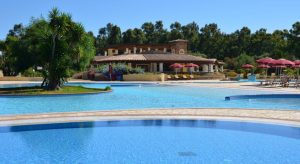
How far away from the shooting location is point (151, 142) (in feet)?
30.9

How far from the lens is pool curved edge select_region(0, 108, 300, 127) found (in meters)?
10.5

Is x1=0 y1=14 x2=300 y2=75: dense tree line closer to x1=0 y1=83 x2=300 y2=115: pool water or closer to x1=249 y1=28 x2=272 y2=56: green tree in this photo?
x1=249 y1=28 x2=272 y2=56: green tree

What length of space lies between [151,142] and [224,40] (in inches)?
2394

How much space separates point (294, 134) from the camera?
941 cm

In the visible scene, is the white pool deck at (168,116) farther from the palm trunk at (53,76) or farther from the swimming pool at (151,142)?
the palm trunk at (53,76)

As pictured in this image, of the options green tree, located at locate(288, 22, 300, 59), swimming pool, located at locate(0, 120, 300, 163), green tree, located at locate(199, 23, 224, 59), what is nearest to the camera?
swimming pool, located at locate(0, 120, 300, 163)

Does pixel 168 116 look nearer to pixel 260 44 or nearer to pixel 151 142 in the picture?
pixel 151 142

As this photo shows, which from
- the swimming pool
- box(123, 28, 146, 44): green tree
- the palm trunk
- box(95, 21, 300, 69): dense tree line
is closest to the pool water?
the palm trunk

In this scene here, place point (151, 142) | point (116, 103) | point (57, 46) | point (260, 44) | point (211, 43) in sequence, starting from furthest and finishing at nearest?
1. point (211, 43)
2. point (260, 44)
3. point (57, 46)
4. point (116, 103)
5. point (151, 142)

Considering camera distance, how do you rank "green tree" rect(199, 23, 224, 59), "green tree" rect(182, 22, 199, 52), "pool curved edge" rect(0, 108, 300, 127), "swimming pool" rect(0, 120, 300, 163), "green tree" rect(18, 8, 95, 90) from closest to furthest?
"swimming pool" rect(0, 120, 300, 163), "pool curved edge" rect(0, 108, 300, 127), "green tree" rect(18, 8, 95, 90), "green tree" rect(199, 23, 224, 59), "green tree" rect(182, 22, 199, 52)

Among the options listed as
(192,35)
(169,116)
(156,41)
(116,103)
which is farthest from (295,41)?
(169,116)

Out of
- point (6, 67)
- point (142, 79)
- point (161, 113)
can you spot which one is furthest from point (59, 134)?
point (6, 67)

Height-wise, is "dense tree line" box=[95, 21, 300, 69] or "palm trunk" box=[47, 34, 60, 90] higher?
"dense tree line" box=[95, 21, 300, 69]

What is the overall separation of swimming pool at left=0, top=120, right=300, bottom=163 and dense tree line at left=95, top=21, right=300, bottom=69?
4803 cm
